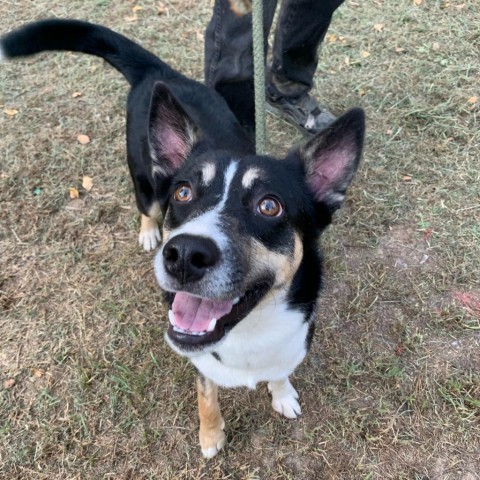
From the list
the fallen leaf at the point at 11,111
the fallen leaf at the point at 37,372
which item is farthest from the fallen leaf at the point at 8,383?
the fallen leaf at the point at 11,111

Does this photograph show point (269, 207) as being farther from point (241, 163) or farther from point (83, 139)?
point (83, 139)

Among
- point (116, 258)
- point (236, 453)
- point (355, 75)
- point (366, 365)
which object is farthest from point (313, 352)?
point (355, 75)

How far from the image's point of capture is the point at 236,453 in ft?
9.32

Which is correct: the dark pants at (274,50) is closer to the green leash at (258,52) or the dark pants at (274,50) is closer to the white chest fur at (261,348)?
the green leash at (258,52)

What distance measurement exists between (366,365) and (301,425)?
560mm

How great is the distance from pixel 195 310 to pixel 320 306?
5.04 ft

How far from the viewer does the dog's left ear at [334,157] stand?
7.04 feet

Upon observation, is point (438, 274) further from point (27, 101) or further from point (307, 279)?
point (27, 101)

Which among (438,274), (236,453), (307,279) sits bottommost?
(236,453)

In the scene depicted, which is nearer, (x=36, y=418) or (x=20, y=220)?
(x=36, y=418)

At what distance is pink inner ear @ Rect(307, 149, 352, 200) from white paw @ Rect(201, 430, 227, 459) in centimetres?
143

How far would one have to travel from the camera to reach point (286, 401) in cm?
292

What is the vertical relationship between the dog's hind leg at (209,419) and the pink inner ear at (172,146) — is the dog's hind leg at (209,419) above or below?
below

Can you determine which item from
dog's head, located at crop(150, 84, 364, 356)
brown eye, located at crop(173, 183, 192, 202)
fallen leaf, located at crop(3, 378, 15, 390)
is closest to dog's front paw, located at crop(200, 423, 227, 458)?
dog's head, located at crop(150, 84, 364, 356)
